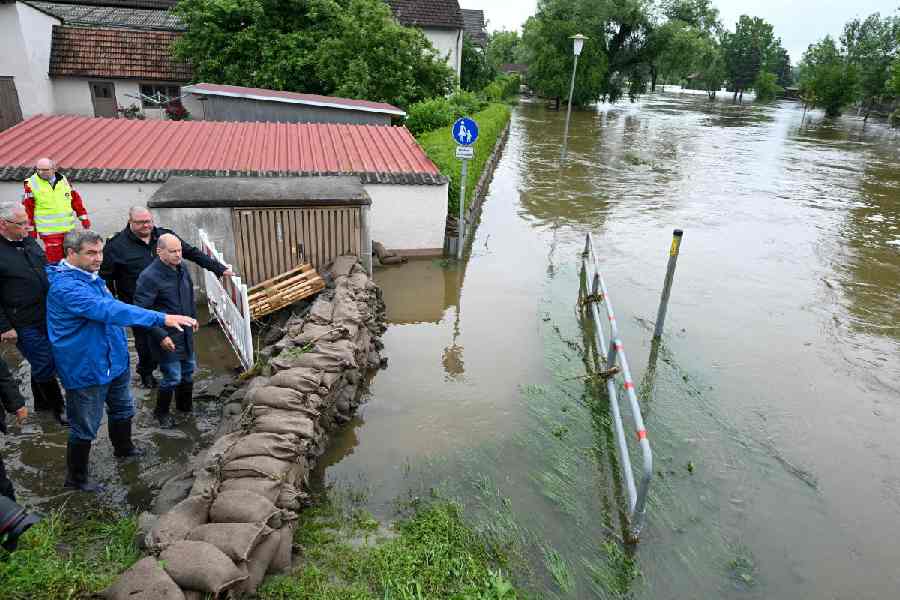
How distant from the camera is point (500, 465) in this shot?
5145 mm

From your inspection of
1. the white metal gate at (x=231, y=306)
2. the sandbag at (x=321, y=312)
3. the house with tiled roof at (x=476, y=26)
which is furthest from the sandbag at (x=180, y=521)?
the house with tiled roof at (x=476, y=26)

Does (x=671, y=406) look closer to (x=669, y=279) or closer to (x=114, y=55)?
(x=669, y=279)

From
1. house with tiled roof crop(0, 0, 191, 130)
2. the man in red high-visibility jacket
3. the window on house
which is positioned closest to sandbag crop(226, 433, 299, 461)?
the man in red high-visibility jacket

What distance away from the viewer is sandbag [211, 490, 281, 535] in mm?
3512

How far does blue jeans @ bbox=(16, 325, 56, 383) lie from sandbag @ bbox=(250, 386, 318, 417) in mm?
2086

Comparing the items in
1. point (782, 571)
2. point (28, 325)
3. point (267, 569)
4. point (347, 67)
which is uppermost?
point (347, 67)

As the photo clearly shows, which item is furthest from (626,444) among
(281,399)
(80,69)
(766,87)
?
(766,87)

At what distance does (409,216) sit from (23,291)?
626cm

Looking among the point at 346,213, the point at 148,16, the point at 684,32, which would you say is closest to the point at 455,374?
the point at 346,213

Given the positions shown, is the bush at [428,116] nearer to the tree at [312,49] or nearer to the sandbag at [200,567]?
the tree at [312,49]

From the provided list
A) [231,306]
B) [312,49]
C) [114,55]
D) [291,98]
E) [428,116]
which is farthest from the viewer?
[114,55]

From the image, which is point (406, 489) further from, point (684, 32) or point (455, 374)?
point (684, 32)

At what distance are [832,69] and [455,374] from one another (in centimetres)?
5161

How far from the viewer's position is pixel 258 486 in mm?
3818
